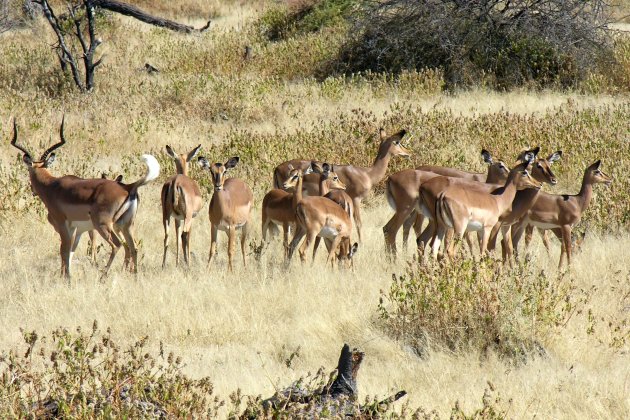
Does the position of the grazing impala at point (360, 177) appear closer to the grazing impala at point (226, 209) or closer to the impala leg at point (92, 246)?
the grazing impala at point (226, 209)

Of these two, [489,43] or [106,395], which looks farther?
[489,43]

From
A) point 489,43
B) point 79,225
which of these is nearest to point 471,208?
point 79,225

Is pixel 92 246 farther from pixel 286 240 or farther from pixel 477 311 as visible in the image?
pixel 477 311

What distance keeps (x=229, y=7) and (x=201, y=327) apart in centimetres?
2540

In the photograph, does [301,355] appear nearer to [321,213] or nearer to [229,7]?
[321,213]

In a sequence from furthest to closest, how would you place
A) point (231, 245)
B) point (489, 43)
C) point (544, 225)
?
point (489, 43)
point (544, 225)
point (231, 245)

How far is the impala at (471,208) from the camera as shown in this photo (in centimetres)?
850

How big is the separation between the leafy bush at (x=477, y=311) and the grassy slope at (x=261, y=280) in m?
0.17

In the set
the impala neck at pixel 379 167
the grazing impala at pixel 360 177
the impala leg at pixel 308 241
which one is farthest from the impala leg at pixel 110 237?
the impala neck at pixel 379 167

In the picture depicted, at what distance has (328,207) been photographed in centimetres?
901

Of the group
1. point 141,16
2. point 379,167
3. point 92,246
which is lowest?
point 92,246

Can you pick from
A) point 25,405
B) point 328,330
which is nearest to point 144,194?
point 328,330

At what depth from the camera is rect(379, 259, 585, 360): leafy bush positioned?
6418 mm

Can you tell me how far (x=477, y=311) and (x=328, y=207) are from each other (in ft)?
9.23
